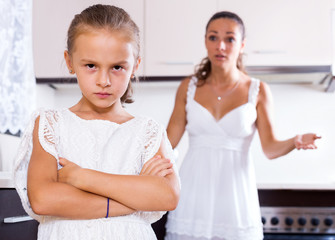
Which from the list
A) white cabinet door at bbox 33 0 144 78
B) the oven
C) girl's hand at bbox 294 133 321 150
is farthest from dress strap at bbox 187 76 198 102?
white cabinet door at bbox 33 0 144 78

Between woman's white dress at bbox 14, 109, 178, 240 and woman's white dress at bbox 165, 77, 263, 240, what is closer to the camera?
woman's white dress at bbox 14, 109, 178, 240

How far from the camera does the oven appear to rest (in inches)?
56.6

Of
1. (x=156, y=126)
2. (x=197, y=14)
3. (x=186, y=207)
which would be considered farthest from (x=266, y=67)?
(x=156, y=126)

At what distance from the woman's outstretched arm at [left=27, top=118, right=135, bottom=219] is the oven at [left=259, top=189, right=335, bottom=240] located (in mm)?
855

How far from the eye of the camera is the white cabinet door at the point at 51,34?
177cm

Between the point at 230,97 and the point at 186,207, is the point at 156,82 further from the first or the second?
the point at 186,207

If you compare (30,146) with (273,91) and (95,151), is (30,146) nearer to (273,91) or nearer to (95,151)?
(95,151)

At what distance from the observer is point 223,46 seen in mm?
1228

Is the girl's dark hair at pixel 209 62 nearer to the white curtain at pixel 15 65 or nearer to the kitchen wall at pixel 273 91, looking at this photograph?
the kitchen wall at pixel 273 91

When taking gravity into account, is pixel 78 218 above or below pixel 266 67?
below

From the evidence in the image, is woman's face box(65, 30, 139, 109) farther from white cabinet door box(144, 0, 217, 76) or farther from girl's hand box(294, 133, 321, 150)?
white cabinet door box(144, 0, 217, 76)

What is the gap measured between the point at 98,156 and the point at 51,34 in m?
1.17

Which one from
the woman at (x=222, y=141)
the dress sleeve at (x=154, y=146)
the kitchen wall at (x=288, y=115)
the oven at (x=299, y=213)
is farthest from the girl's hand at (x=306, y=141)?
the kitchen wall at (x=288, y=115)

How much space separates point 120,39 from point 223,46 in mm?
569
